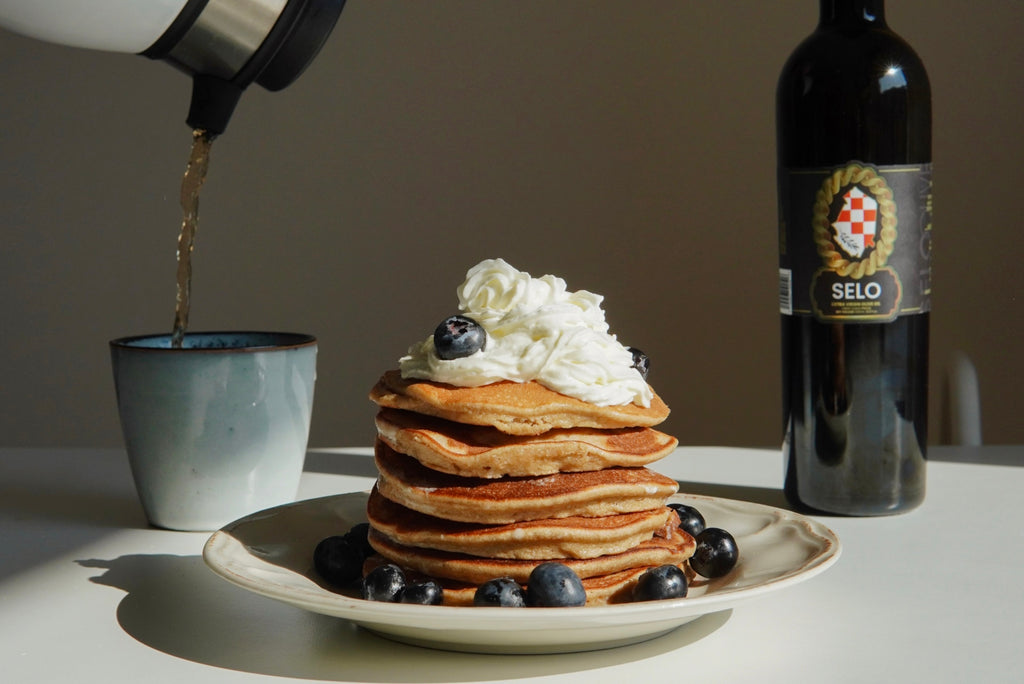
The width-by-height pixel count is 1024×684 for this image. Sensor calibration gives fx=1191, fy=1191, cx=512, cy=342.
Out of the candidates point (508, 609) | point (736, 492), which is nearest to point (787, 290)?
point (736, 492)

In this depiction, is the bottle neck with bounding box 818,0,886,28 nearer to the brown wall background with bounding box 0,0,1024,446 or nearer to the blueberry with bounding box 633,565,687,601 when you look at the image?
the blueberry with bounding box 633,565,687,601

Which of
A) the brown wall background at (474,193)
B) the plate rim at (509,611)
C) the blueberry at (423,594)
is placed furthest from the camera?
the brown wall background at (474,193)

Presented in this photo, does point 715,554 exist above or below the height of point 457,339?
below

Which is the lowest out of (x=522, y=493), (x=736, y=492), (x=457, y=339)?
(x=736, y=492)

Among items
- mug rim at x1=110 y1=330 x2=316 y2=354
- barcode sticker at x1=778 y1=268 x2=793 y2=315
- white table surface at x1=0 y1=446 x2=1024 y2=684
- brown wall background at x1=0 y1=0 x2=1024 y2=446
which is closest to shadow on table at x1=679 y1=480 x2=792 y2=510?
white table surface at x1=0 y1=446 x2=1024 y2=684

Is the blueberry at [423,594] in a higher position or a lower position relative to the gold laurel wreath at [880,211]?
lower

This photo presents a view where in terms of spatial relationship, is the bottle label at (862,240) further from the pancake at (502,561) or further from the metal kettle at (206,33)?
the metal kettle at (206,33)

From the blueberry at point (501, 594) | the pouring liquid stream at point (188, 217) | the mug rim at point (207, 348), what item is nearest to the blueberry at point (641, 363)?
the blueberry at point (501, 594)

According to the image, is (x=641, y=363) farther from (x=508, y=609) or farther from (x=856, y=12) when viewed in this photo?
(x=856, y=12)
